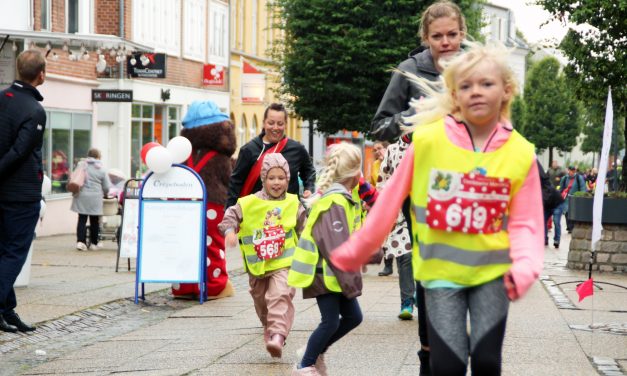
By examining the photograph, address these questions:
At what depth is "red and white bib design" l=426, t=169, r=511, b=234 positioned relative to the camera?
502 centimetres

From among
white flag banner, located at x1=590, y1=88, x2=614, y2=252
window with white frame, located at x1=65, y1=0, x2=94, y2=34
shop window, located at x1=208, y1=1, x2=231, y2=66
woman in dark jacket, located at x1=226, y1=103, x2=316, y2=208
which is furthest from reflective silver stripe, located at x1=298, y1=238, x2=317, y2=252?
shop window, located at x1=208, y1=1, x2=231, y2=66

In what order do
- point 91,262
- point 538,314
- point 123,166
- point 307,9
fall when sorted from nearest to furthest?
point 538,314
point 91,262
point 123,166
point 307,9

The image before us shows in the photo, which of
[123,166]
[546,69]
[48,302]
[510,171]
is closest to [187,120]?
[48,302]

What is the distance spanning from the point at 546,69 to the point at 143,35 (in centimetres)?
5658

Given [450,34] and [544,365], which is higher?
[450,34]

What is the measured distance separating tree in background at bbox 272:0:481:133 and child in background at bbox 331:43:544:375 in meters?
31.3

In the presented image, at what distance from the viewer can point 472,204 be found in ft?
16.5

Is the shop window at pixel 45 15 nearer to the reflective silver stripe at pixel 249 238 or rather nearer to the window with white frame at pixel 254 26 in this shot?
the reflective silver stripe at pixel 249 238

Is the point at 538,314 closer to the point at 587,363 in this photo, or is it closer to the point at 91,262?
the point at 587,363

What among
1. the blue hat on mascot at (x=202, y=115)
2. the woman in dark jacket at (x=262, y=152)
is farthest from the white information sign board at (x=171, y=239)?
the woman in dark jacket at (x=262, y=152)

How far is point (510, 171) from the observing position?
507 cm

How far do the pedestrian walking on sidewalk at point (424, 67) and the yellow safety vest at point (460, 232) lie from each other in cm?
132

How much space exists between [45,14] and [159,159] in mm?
15465

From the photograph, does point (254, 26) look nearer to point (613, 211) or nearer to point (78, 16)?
point (78, 16)
